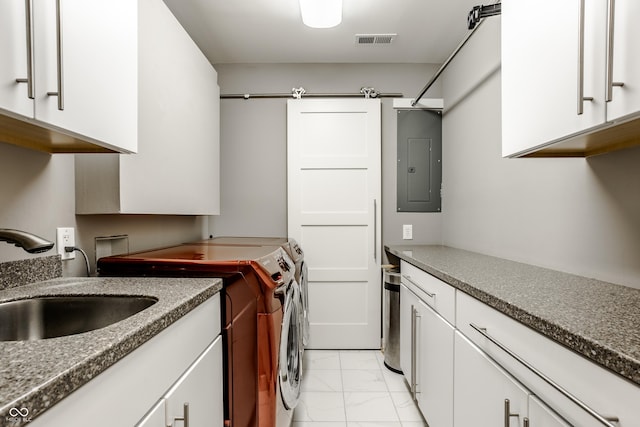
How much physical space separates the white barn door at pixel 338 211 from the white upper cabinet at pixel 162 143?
0.86 m

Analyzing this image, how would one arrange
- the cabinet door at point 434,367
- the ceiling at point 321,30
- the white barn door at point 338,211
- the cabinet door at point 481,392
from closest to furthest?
the cabinet door at point 481,392, the cabinet door at point 434,367, the ceiling at point 321,30, the white barn door at point 338,211

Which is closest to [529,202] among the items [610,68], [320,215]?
[610,68]

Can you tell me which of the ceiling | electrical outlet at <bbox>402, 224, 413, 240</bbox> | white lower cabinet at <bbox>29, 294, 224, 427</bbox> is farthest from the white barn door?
white lower cabinet at <bbox>29, 294, 224, 427</bbox>

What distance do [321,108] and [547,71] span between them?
215 centimetres

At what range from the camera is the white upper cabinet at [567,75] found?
82 cm

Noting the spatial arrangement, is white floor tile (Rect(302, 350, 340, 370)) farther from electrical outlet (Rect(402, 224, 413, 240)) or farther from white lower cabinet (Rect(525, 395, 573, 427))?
white lower cabinet (Rect(525, 395, 573, 427))

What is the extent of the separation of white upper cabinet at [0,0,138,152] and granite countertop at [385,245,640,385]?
50.5 inches

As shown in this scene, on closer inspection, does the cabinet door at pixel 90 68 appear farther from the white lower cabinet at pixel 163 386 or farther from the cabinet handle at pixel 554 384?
the cabinet handle at pixel 554 384

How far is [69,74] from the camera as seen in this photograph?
3.17 feet

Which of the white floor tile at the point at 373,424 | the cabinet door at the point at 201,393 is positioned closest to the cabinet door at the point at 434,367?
the white floor tile at the point at 373,424

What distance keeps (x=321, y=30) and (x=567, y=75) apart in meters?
1.93

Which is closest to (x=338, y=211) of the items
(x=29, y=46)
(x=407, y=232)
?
(x=407, y=232)

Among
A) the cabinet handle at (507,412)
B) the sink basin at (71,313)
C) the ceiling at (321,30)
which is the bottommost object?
the cabinet handle at (507,412)

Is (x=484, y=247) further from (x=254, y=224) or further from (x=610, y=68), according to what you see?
(x=254, y=224)
